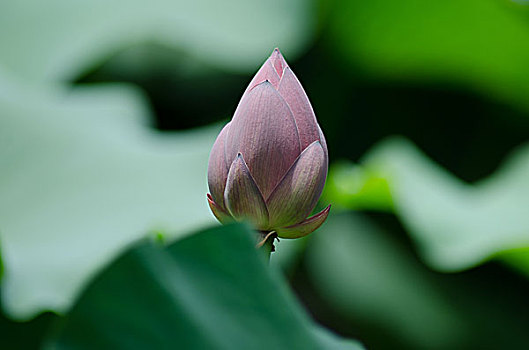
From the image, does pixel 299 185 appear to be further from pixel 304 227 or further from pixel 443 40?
pixel 443 40

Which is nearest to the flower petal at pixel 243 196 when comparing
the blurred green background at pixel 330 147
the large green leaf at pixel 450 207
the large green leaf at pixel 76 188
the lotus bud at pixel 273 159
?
the lotus bud at pixel 273 159

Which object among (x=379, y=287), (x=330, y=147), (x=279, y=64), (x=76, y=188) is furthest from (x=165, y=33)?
Answer: (x=279, y=64)

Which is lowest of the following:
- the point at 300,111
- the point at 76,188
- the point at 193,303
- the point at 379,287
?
the point at 379,287

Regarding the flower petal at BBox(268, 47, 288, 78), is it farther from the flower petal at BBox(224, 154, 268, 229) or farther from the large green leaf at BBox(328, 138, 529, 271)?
the large green leaf at BBox(328, 138, 529, 271)

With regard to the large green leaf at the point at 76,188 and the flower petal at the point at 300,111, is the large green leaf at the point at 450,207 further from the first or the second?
the flower petal at the point at 300,111

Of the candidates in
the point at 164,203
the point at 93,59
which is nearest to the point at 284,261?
the point at 164,203
